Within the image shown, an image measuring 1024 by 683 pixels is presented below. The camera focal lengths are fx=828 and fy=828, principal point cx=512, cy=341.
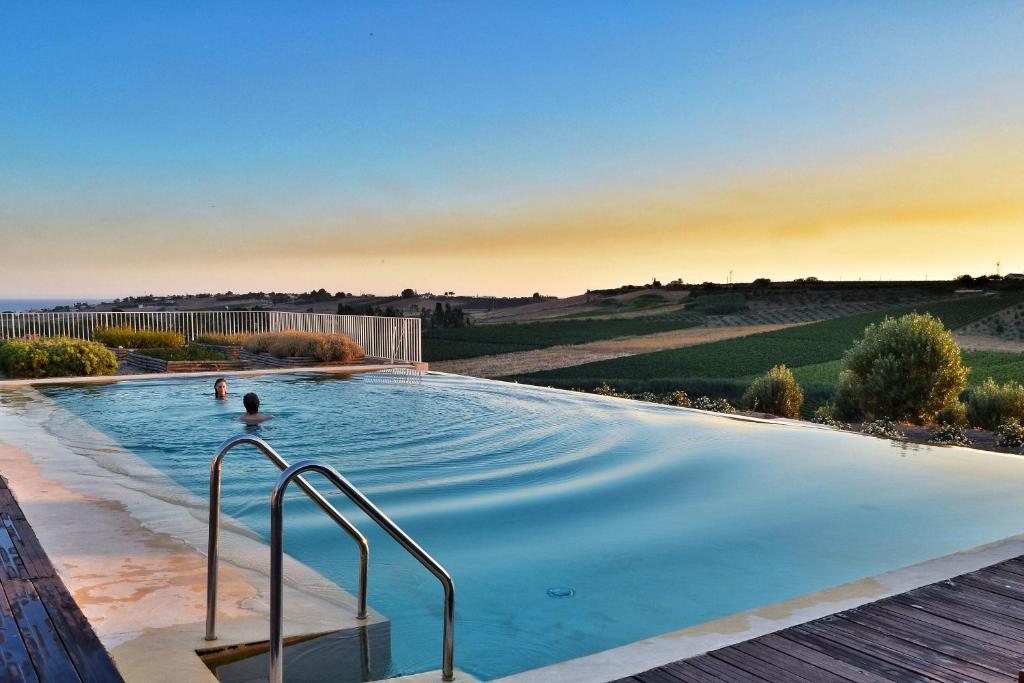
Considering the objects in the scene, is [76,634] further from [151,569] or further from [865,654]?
[865,654]

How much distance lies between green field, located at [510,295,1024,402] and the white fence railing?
10148 millimetres

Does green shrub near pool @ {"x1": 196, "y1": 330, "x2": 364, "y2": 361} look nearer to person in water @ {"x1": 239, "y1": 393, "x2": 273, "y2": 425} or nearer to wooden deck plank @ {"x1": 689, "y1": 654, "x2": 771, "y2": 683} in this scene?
person in water @ {"x1": 239, "y1": 393, "x2": 273, "y2": 425}

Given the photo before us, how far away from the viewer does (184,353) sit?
18.0m

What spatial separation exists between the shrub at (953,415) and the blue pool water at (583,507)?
25.5 ft

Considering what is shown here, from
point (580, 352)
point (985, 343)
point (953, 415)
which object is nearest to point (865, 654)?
point (953, 415)

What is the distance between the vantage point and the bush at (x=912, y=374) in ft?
57.9

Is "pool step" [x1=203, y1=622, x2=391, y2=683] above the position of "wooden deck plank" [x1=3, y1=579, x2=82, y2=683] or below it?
below

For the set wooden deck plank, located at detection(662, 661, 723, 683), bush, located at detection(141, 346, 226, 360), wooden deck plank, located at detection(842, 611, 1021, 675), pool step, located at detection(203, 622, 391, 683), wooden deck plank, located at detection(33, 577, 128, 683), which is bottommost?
pool step, located at detection(203, 622, 391, 683)

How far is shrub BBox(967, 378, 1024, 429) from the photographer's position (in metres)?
15.5

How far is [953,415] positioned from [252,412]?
1393cm

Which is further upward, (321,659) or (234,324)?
(234,324)

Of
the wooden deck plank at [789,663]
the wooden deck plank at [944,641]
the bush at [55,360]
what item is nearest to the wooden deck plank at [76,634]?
the wooden deck plank at [789,663]

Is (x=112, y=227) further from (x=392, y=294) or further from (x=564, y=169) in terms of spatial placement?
(x=392, y=294)

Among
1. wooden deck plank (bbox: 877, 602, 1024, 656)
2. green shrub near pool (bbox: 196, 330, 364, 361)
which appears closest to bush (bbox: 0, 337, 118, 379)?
green shrub near pool (bbox: 196, 330, 364, 361)
